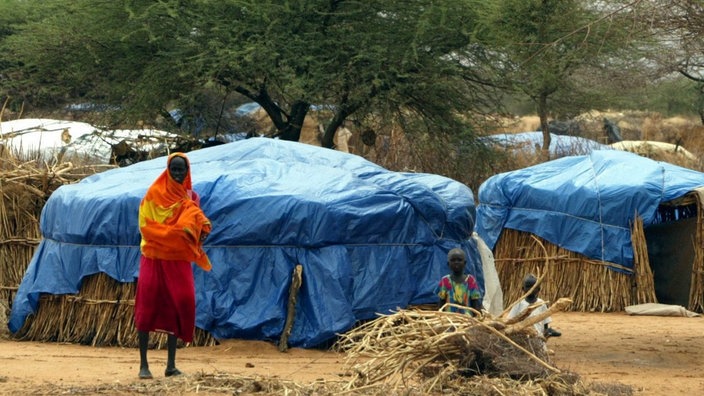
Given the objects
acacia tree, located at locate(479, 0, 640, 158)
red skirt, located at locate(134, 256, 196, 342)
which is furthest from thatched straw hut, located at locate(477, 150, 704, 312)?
red skirt, located at locate(134, 256, 196, 342)

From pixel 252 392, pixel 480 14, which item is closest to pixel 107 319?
pixel 252 392

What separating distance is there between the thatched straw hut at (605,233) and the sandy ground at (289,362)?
233 cm

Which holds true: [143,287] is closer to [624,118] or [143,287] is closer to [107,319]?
[107,319]

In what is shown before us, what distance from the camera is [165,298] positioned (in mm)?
7746

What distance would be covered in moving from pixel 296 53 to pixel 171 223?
9.44 m

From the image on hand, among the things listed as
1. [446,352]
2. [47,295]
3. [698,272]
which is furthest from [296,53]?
[446,352]

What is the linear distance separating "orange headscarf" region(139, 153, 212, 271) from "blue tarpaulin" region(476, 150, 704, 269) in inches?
306

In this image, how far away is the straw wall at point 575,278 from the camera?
14.4 meters

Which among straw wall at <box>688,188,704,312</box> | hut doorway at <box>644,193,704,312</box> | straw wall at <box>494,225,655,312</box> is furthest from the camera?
straw wall at <box>494,225,655,312</box>

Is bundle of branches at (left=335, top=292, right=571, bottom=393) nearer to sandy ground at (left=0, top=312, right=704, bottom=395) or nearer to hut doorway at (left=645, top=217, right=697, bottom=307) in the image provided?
sandy ground at (left=0, top=312, right=704, bottom=395)

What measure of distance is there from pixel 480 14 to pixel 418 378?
9.54 m

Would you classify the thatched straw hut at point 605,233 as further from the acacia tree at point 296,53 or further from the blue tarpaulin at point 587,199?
the acacia tree at point 296,53

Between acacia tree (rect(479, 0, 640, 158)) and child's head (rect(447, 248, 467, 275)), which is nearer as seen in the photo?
child's head (rect(447, 248, 467, 275))

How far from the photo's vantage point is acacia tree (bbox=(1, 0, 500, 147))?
55.0ft
